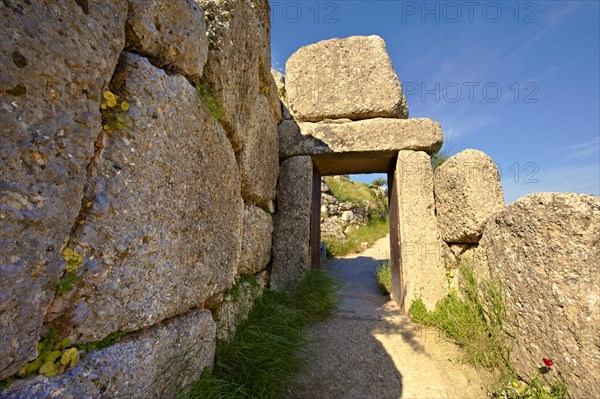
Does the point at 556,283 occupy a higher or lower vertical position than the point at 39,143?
lower

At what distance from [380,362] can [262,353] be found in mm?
1012

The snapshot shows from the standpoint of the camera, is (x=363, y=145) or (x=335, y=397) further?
(x=363, y=145)

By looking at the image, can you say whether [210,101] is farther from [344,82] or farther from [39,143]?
[344,82]

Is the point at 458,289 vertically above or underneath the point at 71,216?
underneath

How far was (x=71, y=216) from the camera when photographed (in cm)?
87

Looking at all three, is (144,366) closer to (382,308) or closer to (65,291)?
(65,291)

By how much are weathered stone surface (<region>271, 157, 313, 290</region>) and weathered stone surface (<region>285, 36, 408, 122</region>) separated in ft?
2.61

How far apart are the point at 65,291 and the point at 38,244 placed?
0.18m

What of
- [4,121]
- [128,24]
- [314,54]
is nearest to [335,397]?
[4,121]

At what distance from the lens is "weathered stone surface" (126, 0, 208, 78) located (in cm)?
113

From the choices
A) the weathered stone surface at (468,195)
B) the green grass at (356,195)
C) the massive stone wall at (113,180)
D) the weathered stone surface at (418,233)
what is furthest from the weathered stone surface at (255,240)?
the green grass at (356,195)

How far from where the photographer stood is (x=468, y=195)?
2.73 m

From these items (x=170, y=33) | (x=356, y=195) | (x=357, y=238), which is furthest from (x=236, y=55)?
(x=356, y=195)

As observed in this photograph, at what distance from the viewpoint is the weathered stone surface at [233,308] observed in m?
1.90
